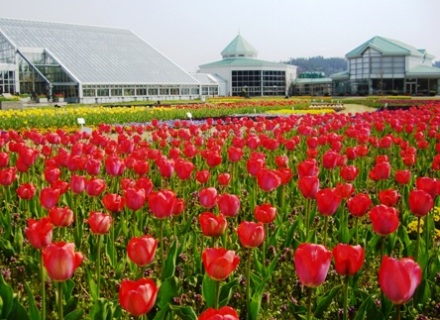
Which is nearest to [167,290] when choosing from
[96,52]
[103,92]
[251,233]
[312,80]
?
[251,233]

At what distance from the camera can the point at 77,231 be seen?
153 inches

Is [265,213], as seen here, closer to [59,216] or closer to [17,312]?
[59,216]

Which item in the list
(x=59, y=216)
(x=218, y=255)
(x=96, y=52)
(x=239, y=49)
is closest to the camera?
(x=218, y=255)

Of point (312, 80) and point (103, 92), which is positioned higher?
point (312, 80)

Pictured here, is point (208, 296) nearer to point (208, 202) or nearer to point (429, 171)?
point (208, 202)

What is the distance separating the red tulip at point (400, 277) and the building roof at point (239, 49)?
3428 inches

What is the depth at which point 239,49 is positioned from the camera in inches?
3452

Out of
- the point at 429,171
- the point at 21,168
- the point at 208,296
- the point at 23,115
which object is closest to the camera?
the point at 208,296

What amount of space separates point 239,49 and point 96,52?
3932cm

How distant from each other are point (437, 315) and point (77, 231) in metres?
2.31

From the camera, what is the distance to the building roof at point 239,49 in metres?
87.4

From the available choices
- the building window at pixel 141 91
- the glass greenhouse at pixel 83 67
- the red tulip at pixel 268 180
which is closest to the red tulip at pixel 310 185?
the red tulip at pixel 268 180

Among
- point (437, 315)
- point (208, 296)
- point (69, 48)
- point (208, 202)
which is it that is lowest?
point (437, 315)

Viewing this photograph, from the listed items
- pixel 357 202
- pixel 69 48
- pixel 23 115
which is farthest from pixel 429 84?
pixel 357 202
